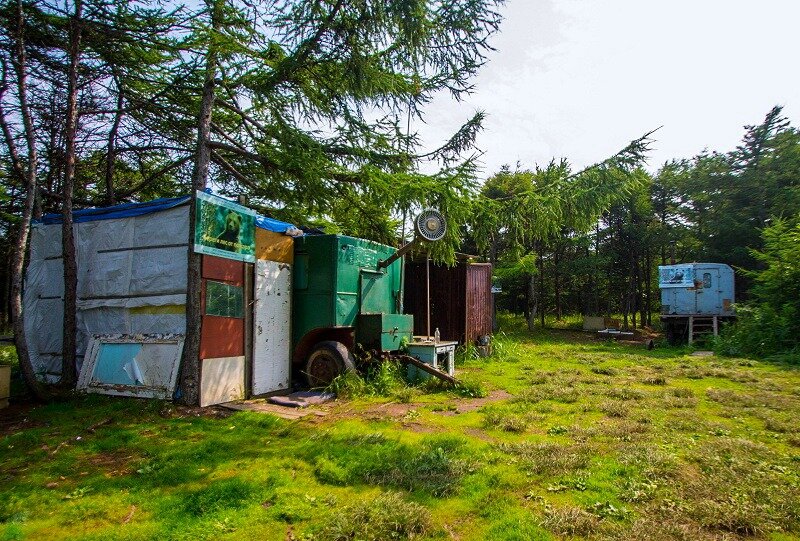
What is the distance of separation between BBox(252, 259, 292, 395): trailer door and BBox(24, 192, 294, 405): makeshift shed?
0.22 ft

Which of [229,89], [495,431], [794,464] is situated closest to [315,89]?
[229,89]

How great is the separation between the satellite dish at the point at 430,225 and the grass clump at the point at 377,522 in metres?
4.56

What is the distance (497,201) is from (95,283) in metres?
6.95

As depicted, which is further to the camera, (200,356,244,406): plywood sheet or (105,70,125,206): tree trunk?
(105,70,125,206): tree trunk

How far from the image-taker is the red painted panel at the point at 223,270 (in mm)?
6531

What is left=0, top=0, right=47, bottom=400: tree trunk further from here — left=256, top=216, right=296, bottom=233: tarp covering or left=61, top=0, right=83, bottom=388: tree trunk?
left=256, top=216, right=296, bottom=233: tarp covering

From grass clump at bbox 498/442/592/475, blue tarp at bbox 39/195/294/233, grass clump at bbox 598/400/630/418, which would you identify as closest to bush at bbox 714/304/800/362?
grass clump at bbox 598/400/630/418

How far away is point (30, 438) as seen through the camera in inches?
189

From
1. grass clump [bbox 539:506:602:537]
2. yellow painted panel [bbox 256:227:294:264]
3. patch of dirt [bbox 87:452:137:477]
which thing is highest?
yellow painted panel [bbox 256:227:294:264]

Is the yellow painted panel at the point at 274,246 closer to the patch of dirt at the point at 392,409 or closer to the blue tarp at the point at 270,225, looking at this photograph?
the blue tarp at the point at 270,225

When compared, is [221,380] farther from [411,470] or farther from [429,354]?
[411,470]

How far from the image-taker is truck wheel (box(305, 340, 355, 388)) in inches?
306

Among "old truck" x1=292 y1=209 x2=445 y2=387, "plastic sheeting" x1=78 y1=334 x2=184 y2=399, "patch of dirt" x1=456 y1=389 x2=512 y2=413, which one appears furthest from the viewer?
"old truck" x1=292 y1=209 x2=445 y2=387

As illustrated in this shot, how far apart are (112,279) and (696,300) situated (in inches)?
811
